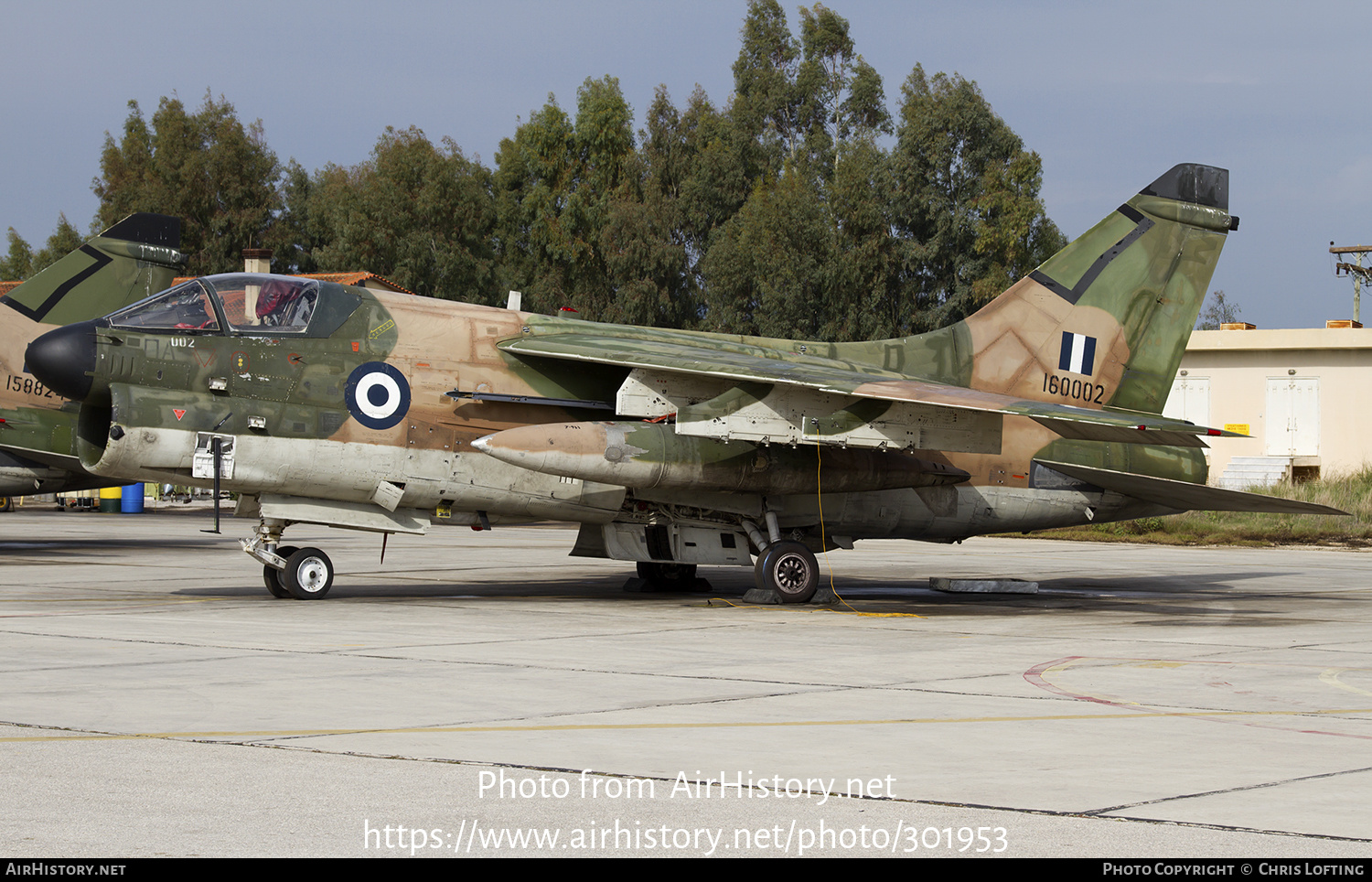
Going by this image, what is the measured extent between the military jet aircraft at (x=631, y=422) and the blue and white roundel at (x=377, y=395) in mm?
23

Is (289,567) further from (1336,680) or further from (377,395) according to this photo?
(1336,680)

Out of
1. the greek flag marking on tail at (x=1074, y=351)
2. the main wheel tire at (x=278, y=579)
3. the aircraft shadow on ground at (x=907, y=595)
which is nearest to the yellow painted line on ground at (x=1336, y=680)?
the aircraft shadow on ground at (x=907, y=595)

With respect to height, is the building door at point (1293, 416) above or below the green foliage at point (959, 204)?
below

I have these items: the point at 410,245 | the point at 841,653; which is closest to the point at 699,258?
the point at 410,245

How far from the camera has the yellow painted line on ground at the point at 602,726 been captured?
711cm

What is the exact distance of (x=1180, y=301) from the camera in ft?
60.5

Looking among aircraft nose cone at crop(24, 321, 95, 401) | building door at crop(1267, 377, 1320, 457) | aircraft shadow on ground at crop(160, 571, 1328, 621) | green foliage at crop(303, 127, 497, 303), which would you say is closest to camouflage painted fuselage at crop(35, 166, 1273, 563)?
aircraft nose cone at crop(24, 321, 95, 401)

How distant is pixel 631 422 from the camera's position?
15547 millimetres

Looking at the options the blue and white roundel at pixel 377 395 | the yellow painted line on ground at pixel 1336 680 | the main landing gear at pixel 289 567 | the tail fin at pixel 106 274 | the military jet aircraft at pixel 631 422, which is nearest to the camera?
the yellow painted line on ground at pixel 1336 680

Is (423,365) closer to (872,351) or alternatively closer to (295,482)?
(295,482)

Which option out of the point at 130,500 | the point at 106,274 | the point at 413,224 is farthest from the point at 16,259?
the point at 106,274

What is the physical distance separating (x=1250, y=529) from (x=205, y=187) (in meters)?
62.8

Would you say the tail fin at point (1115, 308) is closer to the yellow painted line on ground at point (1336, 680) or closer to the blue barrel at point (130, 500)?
the yellow painted line on ground at point (1336, 680)

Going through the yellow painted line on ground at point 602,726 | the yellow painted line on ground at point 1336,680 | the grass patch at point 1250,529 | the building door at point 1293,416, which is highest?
the building door at point 1293,416
